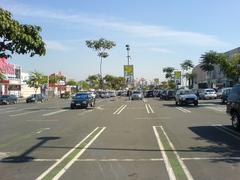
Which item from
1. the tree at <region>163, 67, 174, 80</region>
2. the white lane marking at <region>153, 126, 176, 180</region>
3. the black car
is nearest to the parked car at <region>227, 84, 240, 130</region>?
the white lane marking at <region>153, 126, 176, 180</region>

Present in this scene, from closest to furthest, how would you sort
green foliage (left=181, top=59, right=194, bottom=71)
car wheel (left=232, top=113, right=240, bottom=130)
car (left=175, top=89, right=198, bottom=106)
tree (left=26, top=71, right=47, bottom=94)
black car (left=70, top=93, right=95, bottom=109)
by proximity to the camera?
car wheel (left=232, top=113, right=240, bottom=130) → black car (left=70, top=93, right=95, bottom=109) → car (left=175, top=89, right=198, bottom=106) → tree (left=26, top=71, right=47, bottom=94) → green foliage (left=181, top=59, right=194, bottom=71)

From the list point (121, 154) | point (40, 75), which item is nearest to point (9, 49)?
point (121, 154)

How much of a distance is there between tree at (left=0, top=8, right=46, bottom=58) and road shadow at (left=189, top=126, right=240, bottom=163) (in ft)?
17.0

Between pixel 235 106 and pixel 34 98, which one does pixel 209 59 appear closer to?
pixel 34 98

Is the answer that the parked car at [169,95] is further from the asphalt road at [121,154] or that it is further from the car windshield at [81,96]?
the asphalt road at [121,154]

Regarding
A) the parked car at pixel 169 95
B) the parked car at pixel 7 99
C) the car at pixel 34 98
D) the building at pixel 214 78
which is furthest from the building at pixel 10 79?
the building at pixel 214 78

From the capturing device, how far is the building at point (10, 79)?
291 feet

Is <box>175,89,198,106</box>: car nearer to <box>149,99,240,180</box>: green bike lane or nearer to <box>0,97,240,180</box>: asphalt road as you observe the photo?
<box>149,99,240,180</box>: green bike lane

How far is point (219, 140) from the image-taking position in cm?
1677

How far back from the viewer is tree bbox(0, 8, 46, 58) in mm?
10834

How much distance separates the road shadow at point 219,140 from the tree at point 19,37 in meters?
5.19

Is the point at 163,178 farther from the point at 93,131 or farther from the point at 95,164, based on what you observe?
the point at 93,131

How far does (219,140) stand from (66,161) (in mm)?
6436

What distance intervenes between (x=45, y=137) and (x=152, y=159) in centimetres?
706
